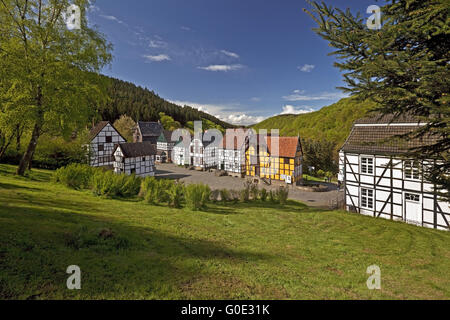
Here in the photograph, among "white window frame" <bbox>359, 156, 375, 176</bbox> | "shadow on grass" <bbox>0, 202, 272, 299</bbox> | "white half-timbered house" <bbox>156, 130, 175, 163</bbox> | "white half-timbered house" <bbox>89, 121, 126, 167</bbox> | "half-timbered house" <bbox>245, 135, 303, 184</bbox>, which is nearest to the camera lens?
"shadow on grass" <bbox>0, 202, 272, 299</bbox>

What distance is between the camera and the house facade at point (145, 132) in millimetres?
63594

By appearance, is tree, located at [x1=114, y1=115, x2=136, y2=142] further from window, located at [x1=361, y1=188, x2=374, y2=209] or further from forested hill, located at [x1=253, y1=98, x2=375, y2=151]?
window, located at [x1=361, y1=188, x2=374, y2=209]

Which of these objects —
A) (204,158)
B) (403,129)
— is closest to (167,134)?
(204,158)

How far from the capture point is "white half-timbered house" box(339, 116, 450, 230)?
628 inches

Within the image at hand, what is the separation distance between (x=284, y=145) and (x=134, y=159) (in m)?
23.2

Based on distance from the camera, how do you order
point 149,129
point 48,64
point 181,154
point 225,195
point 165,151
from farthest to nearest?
point 149,129 → point 165,151 → point 181,154 → point 225,195 → point 48,64

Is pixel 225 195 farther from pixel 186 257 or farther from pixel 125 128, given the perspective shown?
pixel 125 128

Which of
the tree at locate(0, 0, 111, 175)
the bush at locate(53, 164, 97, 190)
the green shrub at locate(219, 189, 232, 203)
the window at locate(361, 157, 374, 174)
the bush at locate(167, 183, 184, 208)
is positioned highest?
the tree at locate(0, 0, 111, 175)

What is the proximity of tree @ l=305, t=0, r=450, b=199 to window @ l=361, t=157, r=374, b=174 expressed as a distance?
43.4 feet

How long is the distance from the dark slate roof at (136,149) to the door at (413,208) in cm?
3165

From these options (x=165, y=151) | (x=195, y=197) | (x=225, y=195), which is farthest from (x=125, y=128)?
(x=195, y=197)

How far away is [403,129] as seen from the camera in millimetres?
17469

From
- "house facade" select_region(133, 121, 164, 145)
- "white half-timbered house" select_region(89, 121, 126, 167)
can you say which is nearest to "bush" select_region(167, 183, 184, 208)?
"white half-timbered house" select_region(89, 121, 126, 167)

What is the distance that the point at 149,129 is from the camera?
2598 inches
